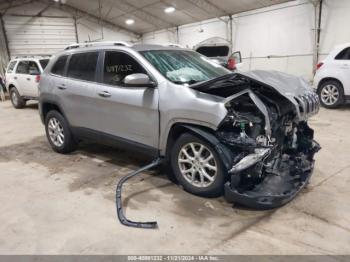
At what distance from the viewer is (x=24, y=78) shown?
32.9 feet

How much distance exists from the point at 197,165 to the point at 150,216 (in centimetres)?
70

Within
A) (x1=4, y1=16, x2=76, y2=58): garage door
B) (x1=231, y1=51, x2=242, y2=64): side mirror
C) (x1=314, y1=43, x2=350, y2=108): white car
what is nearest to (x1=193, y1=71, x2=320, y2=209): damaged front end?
(x1=314, y1=43, x2=350, y2=108): white car

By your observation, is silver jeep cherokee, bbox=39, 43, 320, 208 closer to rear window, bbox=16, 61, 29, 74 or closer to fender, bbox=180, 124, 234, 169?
fender, bbox=180, 124, 234, 169

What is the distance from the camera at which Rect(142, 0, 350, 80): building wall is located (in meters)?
11.3

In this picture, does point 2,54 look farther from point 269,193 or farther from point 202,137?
point 269,193

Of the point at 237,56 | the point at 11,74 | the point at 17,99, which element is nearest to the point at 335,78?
the point at 237,56

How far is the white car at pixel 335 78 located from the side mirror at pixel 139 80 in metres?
6.23

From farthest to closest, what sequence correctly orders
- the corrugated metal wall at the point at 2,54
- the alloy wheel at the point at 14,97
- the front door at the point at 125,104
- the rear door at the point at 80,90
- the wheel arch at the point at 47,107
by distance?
the corrugated metal wall at the point at 2,54, the alloy wheel at the point at 14,97, the wheel arch at the point at 47,107, the rear door at the point at 80,90, the front door at the point at 125,104

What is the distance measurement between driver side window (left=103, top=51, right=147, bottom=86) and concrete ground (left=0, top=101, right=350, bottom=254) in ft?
4.11

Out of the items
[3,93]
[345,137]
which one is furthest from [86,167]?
[3,93]

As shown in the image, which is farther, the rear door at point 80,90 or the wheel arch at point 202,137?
the rear door at point 80,90

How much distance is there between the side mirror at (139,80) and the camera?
3182 mm

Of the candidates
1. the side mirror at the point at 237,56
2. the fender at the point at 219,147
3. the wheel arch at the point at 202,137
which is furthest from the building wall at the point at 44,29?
the fender at the point at 219,147

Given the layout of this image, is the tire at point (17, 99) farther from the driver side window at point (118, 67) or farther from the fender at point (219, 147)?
the fender at point (219, 147)
